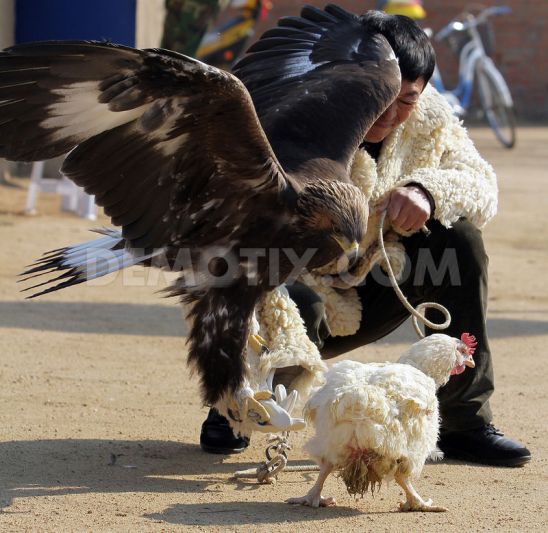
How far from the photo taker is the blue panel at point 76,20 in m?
10.2

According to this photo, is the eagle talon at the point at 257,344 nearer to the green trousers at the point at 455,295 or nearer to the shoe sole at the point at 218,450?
the green trousers at the point at 455,295

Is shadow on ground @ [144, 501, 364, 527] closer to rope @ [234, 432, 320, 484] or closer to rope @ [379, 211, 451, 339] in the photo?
rope @ [234, 432, 320, 484]

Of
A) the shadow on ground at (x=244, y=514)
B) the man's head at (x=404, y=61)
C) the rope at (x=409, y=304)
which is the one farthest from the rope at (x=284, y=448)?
the man's head at (x=404, y=61)

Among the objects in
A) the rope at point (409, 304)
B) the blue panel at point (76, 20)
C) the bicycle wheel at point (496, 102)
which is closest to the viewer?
the rope at point (409, 304)

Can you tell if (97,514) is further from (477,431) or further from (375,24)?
(375,24)

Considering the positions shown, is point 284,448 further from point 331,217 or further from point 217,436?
point 331,217

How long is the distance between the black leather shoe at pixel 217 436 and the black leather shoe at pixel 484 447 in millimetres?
869

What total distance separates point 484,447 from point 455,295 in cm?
63

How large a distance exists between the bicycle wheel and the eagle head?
12.7 m

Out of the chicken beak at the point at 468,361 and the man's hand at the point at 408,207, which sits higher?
the man's hand at the point at 408,207

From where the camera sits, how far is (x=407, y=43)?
16.3 feet

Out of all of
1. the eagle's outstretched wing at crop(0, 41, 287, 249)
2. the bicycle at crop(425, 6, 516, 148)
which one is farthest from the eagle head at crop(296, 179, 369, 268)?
the bicycle at crop(425, 6, 516, 148)

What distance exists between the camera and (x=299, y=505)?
388 centimetres

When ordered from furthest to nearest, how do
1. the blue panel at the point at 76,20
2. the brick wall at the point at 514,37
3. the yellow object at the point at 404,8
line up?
the brick wall at the point at 514,37
the yellow object at the point at 404,8
the blue panel at the point at 76,20
